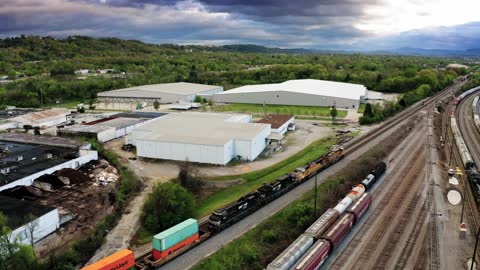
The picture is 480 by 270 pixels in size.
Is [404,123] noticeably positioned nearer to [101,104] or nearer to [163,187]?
[163,187]

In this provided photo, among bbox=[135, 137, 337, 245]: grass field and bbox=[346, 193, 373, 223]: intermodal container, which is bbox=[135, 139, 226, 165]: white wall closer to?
bbox=[135, 137, 337, 245]: grass field

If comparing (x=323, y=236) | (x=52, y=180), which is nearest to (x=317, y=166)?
(x=323, y=236)

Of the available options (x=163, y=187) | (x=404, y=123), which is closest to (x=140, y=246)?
(x=163, y=187)

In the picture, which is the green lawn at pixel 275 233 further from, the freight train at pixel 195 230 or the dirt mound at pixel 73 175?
the dirt mound at pixel 73 175

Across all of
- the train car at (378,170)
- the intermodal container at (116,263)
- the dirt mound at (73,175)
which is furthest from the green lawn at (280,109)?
the intermodal container at (116,263)

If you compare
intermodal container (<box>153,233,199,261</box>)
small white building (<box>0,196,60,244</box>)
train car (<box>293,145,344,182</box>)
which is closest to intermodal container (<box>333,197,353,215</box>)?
train car (<box>293,145,344,182</box>)

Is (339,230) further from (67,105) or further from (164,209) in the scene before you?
(67,105)
